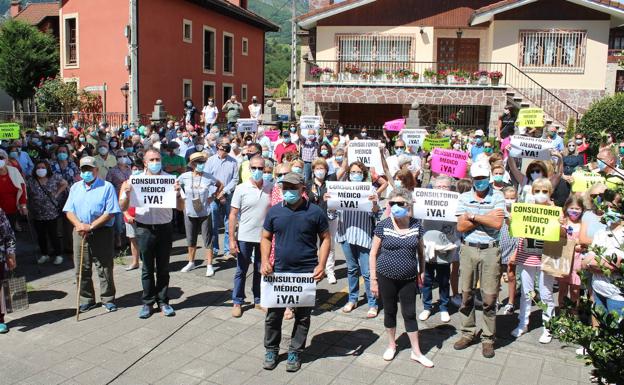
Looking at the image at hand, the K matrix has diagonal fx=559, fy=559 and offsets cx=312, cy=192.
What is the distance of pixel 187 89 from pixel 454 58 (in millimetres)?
15062

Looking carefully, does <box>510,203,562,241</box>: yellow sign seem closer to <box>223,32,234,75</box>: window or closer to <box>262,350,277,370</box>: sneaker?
<box>262,350,277,370</box>: sneaker

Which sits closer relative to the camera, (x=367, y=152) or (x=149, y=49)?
(x=367, y=152)

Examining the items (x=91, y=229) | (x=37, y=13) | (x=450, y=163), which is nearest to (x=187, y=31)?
(x=37, y=13)

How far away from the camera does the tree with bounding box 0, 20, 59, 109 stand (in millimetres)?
38938

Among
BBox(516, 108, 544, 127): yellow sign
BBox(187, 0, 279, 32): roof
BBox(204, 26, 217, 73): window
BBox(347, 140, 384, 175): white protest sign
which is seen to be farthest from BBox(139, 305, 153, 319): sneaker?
BBox(204, 26, 217, 73): window

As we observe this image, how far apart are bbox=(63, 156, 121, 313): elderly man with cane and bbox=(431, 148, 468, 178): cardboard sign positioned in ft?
17.0

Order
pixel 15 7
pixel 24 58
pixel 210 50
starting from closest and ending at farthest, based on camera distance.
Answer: pixel 210 50 → pixel 24 58 → pixel 15 7

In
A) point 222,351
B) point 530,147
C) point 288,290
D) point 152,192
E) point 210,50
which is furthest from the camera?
point 210,50

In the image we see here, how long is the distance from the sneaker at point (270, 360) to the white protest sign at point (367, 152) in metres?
4.28

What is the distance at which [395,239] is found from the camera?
579 cm

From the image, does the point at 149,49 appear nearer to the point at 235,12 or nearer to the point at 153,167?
the point at 235,12

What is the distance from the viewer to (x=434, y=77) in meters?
24.5

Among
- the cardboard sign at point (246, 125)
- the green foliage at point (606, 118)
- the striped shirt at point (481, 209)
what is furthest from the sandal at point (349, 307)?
the green foliage at point (606, 118)

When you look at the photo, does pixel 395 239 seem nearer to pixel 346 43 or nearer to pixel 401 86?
pixel 401 86
